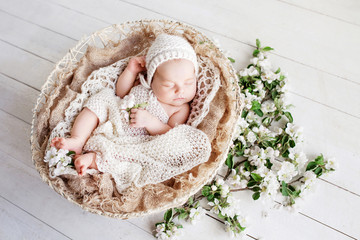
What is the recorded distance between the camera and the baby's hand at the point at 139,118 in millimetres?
1188

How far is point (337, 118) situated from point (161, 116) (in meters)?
0.84

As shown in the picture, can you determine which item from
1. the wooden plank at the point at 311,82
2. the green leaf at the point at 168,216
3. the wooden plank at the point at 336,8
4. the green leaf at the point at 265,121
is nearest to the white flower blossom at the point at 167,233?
the green leaf at the point at 168,216

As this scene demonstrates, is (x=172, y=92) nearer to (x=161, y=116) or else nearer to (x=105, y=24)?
(x=161, y=116)

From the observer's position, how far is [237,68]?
1567mm

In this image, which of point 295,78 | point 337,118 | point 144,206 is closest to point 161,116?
point 144,206

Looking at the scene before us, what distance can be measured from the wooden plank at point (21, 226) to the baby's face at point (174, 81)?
73cm

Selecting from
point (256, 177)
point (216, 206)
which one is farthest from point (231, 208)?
point (256, 177)

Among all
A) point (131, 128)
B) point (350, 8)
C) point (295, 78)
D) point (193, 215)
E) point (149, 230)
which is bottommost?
point (149, 230)

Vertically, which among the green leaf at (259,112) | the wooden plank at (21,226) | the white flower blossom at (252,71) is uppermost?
the white flower blossom at (252,71)

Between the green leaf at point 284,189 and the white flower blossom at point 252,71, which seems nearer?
the green leaf at point 284,189

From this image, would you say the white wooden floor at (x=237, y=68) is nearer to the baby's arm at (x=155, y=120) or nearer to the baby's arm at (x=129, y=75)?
the baby's arm at (x=155, y=120)

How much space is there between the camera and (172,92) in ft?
3.92

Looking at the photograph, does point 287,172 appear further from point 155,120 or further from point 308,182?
point 155,120

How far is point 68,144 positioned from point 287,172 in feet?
2.88
